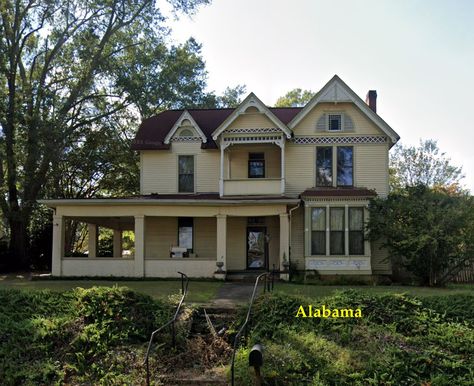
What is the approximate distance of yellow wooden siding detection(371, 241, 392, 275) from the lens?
2066 cm

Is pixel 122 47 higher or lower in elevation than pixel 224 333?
higher

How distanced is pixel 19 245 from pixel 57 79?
10.3 meters

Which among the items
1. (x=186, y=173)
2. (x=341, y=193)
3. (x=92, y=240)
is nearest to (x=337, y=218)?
(x=341, y=193)

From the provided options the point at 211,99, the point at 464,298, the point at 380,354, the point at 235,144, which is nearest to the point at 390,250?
the point at 235,144

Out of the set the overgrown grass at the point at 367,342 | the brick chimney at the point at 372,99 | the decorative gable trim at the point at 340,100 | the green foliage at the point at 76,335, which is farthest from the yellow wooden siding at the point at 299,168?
the green foliage at the point at 76,335

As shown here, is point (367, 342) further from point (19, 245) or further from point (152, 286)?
point (19, 245)

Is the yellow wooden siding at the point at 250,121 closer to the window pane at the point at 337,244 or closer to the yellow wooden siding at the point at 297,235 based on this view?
the yellow wooden siding at the point at 297,235

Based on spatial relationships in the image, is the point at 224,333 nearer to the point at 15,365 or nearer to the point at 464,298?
the point at 15,365

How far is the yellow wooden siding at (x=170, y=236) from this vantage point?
72.5ft

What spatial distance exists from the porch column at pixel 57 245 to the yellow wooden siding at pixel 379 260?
12930mm

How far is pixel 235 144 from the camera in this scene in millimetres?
21703

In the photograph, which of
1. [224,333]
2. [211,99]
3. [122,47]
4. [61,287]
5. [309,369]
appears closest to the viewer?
[309,369]

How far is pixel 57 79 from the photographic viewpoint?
3000cm

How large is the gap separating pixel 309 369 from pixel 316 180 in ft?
47.5
